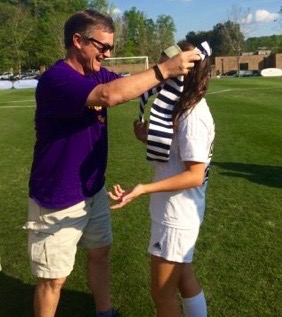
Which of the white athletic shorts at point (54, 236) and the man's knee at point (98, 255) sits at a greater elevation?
the white athletic shorts at point (54, 236)

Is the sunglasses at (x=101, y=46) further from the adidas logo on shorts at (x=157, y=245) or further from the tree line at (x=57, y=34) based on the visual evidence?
the tree line at (x=57, y=34)

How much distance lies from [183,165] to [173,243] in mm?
469

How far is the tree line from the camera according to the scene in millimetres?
76562

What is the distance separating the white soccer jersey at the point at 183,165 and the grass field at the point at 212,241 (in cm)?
144

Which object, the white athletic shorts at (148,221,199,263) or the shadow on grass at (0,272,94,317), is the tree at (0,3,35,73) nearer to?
the shadow on grass at (0,272,94,317)

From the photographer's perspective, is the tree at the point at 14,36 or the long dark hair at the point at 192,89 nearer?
the long dark hair at the point at 192,89

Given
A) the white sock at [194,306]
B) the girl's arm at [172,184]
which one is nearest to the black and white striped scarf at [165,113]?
the girl's arm at [172,184]

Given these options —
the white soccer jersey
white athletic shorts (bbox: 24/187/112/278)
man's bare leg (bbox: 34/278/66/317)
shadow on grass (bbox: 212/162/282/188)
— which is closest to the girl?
the white soccer jersey

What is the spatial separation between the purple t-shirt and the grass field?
141 cm

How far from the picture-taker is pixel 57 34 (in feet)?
247

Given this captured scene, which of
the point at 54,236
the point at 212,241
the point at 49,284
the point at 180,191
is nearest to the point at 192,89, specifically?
the point at 180,191

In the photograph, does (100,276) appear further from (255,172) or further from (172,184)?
(255,172)

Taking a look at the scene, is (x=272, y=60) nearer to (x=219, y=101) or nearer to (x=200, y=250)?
(x=219, y=101)

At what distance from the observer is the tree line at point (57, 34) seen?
7656cm
